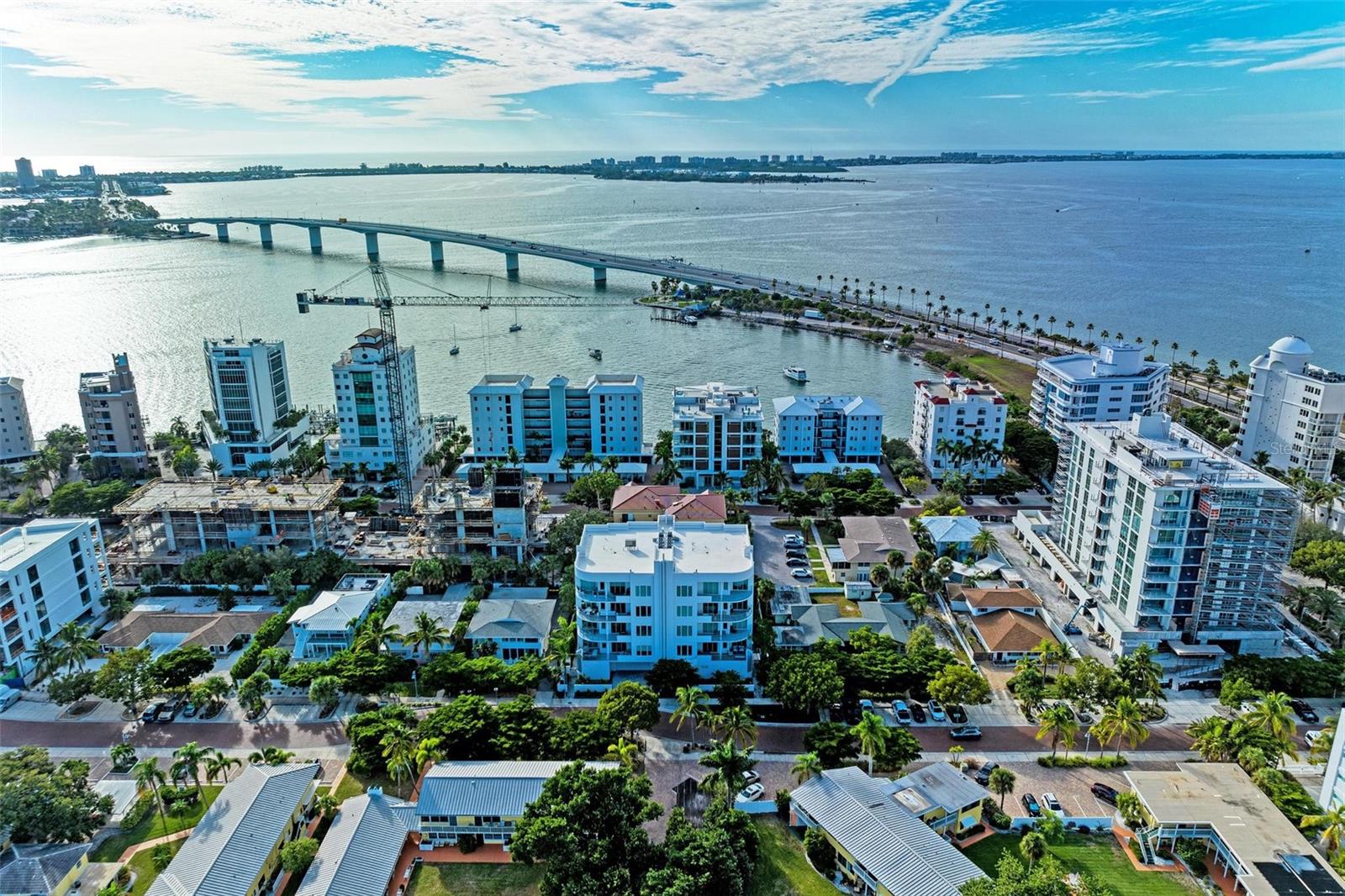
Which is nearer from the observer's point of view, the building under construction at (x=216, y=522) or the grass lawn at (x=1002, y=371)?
the building under construction at (x=216, y=522)

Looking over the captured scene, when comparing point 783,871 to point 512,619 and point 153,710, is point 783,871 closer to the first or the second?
point 512,619

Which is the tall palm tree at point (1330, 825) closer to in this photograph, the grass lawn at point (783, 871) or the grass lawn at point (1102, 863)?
the grass lawn at point (1102, 863)

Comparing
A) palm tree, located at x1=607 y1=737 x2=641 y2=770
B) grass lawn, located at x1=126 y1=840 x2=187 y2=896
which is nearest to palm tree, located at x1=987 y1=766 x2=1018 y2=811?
palm tree, located at x1=607 y1=737 x2=641 y2=770

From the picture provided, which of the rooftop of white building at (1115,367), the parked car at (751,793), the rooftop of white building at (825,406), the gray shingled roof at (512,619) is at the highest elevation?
the rooftop of white building at (1115,367)

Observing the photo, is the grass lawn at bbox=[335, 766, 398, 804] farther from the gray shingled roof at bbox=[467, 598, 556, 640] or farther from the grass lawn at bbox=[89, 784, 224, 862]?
the gray shingled roof at bbox=[467, 598, 556, 640]

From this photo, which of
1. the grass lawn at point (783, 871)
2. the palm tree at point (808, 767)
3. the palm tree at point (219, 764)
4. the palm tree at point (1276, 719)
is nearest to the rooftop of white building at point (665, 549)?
the palm tree at point (808, 767)

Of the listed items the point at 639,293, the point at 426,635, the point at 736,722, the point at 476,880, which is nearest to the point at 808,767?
the point at 736,722
